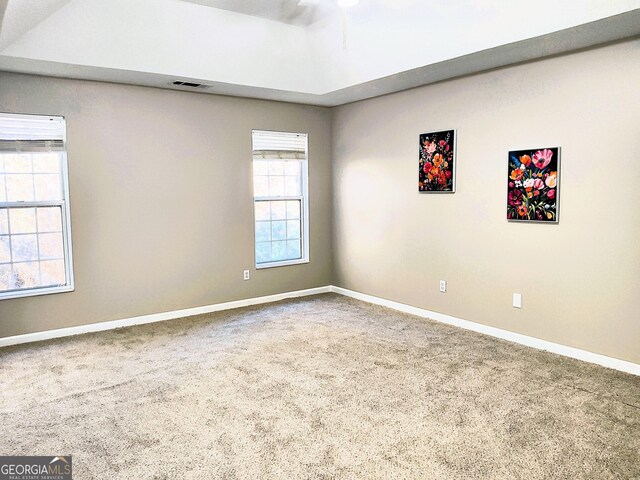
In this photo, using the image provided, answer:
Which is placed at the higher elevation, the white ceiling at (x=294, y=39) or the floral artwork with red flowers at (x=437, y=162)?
the white ceiling at (x=294, y=39)

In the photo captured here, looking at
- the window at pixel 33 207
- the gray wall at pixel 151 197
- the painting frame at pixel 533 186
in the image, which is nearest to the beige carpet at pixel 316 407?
the gray wall at pixel 151 197

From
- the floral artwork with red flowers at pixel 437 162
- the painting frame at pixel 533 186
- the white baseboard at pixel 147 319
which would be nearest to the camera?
the painting frame at pixel 533 186

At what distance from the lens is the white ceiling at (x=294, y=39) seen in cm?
322

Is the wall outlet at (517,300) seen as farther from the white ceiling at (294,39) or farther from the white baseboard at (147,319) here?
the white baseboard at (147,319)

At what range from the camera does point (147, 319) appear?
189 inches

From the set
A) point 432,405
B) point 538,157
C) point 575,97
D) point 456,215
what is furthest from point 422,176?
point 432,405

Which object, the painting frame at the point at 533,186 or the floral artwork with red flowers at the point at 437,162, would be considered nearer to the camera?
the painting frame at the point at 533,186

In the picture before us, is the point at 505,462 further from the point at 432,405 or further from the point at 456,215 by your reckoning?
the point at 456,215

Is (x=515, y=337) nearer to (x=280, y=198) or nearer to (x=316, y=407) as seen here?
(x=316, y=407)

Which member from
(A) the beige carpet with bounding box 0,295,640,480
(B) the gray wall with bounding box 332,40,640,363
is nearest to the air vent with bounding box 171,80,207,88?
(B) the gray wall with bounding box 332,40,640,363

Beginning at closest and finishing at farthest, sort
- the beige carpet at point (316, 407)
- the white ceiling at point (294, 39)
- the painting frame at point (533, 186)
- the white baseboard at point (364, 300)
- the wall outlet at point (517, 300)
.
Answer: the beige carpet at point (316, 407) < the white ceiling at point (294, 39) < the white baseboard at point (364, 300) < the painting frame at point (533, 186) < the wall outlet at point (517, 300)

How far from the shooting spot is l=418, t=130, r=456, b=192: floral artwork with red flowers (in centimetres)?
452

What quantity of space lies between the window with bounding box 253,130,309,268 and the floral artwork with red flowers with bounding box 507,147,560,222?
253 cm

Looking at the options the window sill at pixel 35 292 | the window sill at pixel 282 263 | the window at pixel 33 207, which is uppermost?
the window at pixel 33 207
